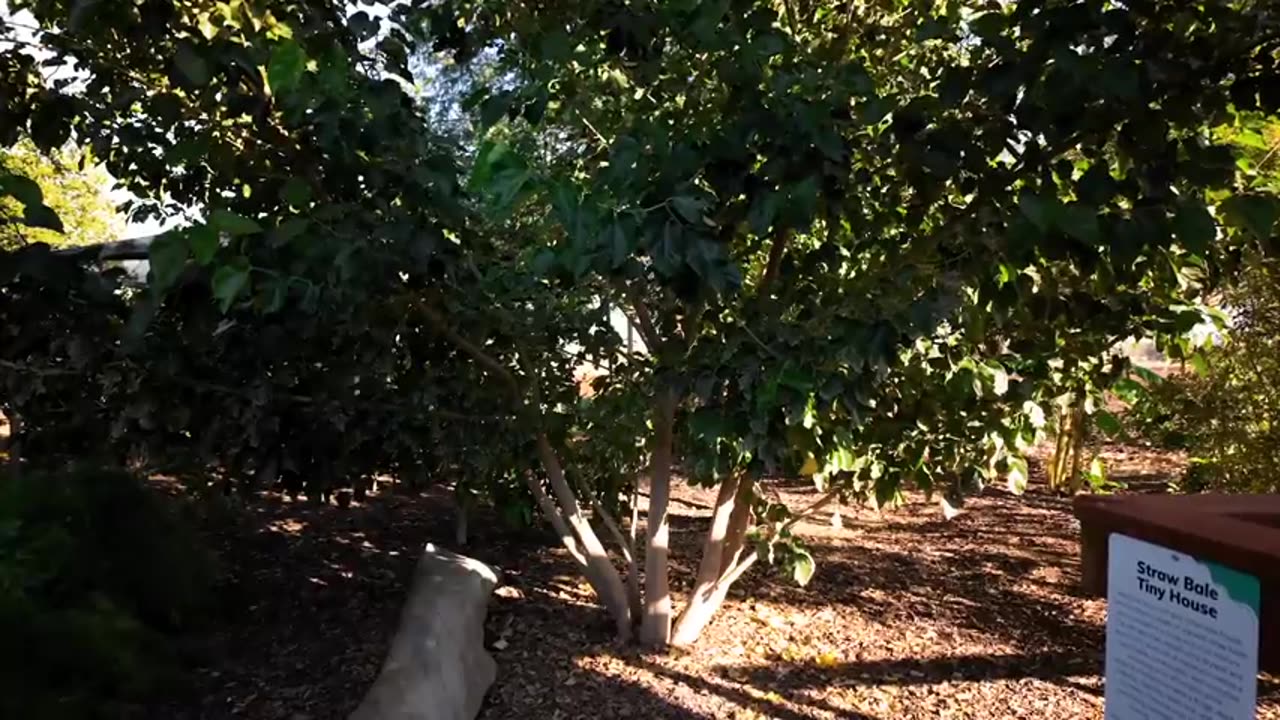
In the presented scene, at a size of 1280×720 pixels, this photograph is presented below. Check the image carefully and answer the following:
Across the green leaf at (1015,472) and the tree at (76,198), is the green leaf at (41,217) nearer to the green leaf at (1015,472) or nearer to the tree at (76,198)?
the green leaf at (1015,472)

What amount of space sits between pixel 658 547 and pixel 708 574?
11.1 inches

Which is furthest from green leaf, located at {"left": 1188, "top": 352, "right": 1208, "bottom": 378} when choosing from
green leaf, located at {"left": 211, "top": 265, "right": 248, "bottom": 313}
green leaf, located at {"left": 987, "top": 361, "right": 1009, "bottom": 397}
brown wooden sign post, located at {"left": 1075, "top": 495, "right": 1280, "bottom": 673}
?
green leaf, located at {"left": 211, "top": 265, "right": 248, "bottom": 313}

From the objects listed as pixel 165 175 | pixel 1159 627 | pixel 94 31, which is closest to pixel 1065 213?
pixel 1159 627

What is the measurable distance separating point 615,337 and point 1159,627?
2.12 metres

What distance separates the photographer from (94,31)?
2910mm

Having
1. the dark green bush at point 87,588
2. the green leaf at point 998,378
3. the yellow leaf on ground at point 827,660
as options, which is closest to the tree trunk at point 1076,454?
the yellow leaf on ground at point 827,660

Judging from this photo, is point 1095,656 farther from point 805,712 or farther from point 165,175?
point 165,175

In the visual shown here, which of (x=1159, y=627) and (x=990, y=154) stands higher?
(x=990, y=154)

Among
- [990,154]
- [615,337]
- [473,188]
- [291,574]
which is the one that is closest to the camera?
[473,188]

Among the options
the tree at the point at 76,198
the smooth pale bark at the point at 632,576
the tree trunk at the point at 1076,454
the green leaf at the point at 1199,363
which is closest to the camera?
the green leaf at the point at 1199,363

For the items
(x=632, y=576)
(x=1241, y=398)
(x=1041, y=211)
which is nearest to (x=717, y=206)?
(x=1041, y=211)

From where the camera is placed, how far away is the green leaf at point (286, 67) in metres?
2.14

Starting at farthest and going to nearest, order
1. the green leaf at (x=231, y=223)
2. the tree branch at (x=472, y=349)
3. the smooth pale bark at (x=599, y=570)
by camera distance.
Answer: the smooth pale bark at (x=599, y=570), the tree branch at (x=472, y=349), the green leaf at (x=231, y=223)

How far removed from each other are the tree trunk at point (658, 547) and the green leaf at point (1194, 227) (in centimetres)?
228
